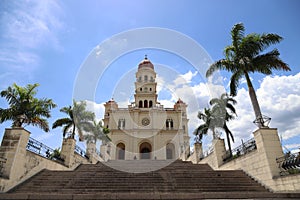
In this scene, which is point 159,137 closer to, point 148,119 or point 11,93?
point 148,119

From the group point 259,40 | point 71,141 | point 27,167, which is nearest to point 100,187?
point 27,167

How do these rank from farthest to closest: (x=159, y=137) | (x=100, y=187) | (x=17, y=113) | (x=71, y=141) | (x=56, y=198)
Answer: (x=159, y=137) → (x=71, y=141) → (x=17, y=113) → (x=100, y=187) → (x=56, y=198)

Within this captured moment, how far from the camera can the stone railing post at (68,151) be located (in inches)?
518

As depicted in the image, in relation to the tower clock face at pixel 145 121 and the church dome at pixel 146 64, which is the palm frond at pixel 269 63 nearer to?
the tower clock face at pixel 145 121

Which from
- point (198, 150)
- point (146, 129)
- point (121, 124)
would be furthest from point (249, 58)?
point (121, 124)

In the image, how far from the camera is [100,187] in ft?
26.9

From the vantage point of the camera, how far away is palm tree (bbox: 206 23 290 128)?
11.2m

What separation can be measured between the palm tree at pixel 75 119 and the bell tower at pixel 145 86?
19.5 metres

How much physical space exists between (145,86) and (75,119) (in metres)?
24.6

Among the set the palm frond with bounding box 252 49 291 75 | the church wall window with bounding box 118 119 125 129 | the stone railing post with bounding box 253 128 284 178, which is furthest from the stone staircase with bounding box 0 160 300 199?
the church wall window with bounding box 118 119 125 129

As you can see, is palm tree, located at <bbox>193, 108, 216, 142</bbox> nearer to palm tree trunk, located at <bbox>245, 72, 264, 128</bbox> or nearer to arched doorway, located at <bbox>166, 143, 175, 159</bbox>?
palm tree trunk, located at <bbox>245, 72, 264, 128</bbox>

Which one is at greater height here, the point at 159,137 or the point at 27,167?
the point at 159,137

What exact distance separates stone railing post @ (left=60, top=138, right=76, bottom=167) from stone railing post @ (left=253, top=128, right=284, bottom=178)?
12.5 m

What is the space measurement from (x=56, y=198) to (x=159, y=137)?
28977mm
